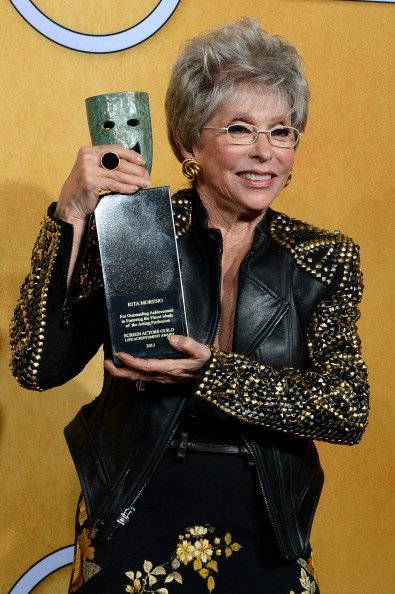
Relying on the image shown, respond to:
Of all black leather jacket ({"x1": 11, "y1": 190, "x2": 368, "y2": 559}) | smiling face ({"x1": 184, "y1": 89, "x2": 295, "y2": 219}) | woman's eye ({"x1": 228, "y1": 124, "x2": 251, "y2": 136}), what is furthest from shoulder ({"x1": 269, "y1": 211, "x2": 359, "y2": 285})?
woman's eye ({"x1": 228, "y1": 124, "x2": 251, "y2": 136})

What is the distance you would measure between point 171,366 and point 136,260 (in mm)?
182

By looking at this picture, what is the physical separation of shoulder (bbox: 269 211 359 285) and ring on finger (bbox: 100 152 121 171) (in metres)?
0.42

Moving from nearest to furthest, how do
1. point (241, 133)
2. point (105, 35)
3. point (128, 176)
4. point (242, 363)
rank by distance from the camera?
point (128, 176) < point (242, 363) < point (241, 133) < point (105, 35)

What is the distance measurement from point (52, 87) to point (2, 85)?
13 centimetres

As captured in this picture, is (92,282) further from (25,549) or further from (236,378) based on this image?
(25,549)

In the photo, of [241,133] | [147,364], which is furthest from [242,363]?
[241,133]

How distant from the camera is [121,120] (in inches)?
66.3

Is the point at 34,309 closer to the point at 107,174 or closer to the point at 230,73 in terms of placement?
the point at 107,174

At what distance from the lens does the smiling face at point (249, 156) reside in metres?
1.85

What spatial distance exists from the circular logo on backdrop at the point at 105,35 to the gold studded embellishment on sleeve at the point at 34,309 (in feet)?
3.41

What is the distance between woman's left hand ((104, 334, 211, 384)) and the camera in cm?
167

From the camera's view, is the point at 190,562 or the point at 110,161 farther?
the point at 190,562

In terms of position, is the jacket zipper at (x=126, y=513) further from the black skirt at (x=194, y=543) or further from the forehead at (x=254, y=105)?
the forehead at (x=254, y=105)

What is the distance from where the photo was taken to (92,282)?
72.7 inches
